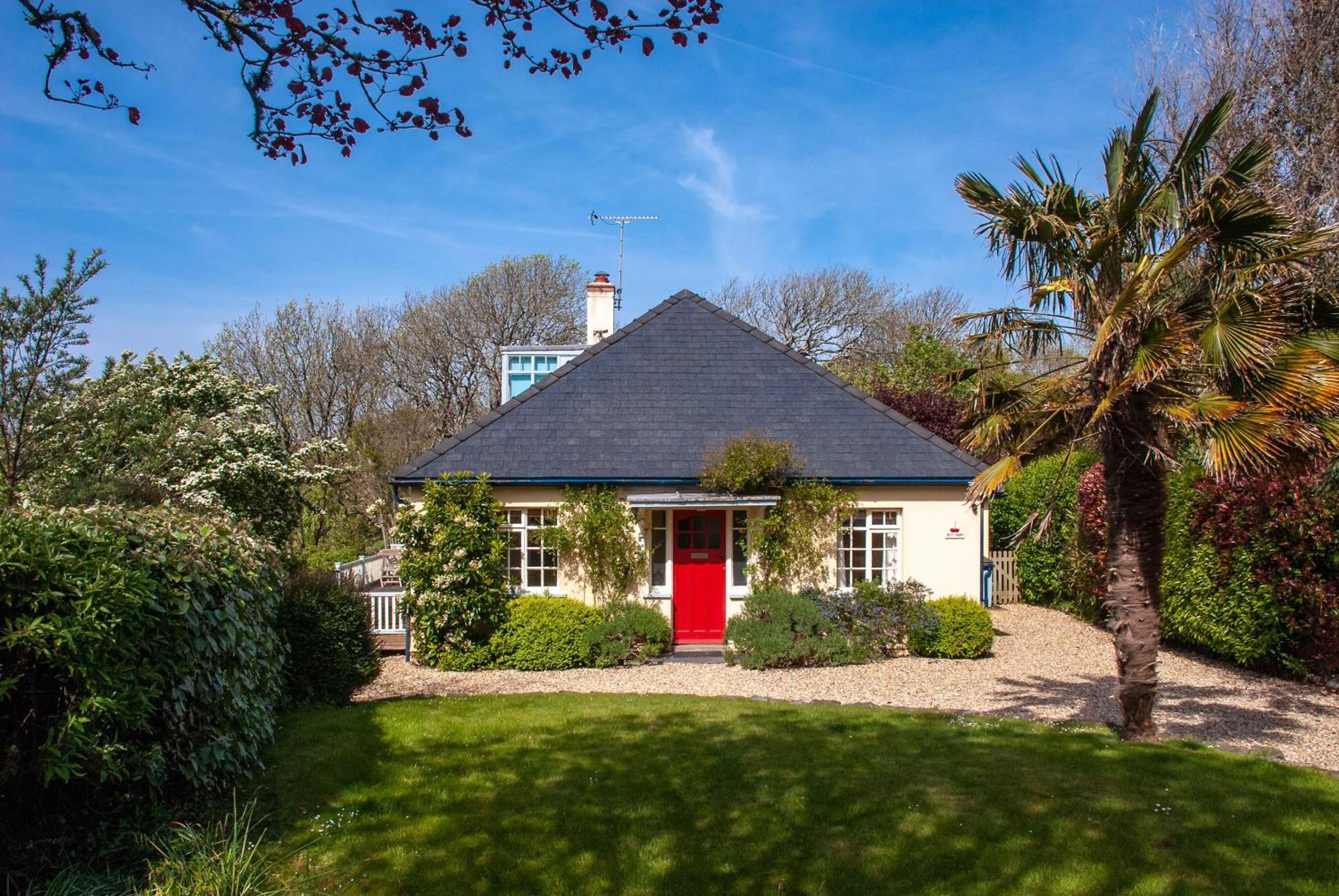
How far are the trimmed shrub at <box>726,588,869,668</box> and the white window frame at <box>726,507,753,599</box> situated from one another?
0.97 metres

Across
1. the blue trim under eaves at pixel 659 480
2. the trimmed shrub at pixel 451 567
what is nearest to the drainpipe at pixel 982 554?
the blue trim under eaves at pixel 659 480

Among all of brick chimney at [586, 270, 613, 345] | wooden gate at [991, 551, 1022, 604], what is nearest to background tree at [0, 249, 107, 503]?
brick chimney at [586, 270, 613, 345]

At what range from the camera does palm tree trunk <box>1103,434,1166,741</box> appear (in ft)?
27.6

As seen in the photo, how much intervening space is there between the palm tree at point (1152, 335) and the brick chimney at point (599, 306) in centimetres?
1264

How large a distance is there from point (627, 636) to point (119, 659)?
934cm

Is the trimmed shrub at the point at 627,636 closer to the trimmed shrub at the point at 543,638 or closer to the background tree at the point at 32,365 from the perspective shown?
the trimmed shrub at the point at 543,638

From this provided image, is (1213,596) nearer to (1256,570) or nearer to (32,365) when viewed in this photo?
(1256,570)

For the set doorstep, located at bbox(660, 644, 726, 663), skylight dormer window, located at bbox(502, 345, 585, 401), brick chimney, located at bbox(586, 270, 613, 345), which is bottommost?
doorstep, located at bbox(660, 644, 726, 663)

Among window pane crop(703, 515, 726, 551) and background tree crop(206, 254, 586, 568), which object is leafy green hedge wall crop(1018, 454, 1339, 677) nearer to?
window pane crop(703, 515, 726, 551)

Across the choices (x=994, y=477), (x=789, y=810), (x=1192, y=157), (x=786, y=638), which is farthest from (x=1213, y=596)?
(x=789, y=810)

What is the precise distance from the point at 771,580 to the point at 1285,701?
7.14m

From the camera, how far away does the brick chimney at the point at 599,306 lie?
68.7 ft

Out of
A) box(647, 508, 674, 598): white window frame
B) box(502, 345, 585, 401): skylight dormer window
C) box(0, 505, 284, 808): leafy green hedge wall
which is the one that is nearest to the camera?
box(0, 505, 284, 808): leafy green hedge wall

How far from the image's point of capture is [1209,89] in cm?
1941
